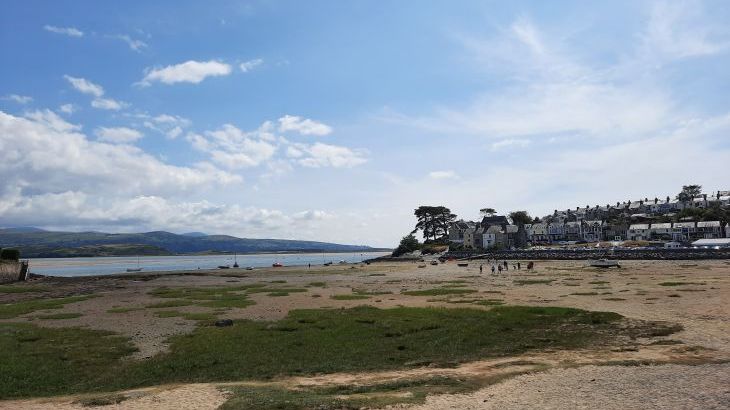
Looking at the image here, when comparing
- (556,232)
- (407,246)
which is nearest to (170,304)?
(407,246)

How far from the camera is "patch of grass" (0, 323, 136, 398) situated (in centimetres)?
1736

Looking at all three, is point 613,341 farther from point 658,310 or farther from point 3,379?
point 3,379

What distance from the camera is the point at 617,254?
104 metres

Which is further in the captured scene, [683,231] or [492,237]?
[492,237]

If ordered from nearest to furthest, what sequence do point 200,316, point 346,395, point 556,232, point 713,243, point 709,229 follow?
point 346,395
point 200,316
point 713,243
point 709,229
point 556,232

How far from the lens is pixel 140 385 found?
17.6 meters

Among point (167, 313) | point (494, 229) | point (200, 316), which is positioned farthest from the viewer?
point (494, 229)

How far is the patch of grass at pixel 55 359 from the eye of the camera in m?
17.4

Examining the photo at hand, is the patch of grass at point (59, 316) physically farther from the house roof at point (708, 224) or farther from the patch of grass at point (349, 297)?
the house roof at point (708, 224)

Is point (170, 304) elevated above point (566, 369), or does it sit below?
below

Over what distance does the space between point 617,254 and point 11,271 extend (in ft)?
394

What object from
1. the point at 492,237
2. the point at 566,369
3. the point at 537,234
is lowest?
the point at 566,369

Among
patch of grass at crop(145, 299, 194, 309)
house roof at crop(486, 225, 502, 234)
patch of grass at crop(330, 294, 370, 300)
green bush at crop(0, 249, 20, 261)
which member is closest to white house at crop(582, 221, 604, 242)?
house roof at crop(486, 225, 502, 234)

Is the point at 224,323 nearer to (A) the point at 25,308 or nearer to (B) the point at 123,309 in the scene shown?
Answer: (B) the point at 123,309
